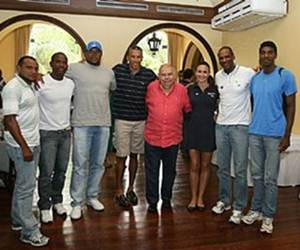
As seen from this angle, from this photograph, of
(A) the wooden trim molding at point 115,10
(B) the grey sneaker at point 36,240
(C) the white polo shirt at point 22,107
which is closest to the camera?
(C) the white polo shirt at point 22,107

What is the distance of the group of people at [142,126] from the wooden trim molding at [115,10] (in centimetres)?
320

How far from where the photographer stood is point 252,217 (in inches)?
126

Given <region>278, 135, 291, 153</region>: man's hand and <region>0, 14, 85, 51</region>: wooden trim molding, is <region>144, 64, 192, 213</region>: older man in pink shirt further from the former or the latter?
<region>0, 14, 85, 51</region>: wooden trim molding

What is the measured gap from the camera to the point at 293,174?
177 inches

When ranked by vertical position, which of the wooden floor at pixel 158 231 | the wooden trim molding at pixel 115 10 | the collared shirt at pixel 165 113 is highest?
the wooden trim molding at pixel 115 10

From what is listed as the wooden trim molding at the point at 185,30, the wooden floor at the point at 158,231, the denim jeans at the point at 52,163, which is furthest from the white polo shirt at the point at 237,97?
the wooden trim molding at the point at 185,30

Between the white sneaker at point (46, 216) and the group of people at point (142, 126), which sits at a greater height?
the group of people at point (142, 126)

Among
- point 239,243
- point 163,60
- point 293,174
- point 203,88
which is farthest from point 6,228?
point 163,60

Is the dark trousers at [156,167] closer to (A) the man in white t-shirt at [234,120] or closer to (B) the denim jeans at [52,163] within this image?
(A) the man in white t-shirt at [234,120]

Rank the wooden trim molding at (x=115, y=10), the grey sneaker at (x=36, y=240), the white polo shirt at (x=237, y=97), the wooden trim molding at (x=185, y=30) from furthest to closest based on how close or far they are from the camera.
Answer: the wooden trim molding at (x=185, y=30) → the wooden trim molding at (x=115, y=10) → the white polo shirt at (x=237, y=97) → the grey sneaker at (x=36, y=240)

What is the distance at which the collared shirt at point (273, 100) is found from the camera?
2.87 m

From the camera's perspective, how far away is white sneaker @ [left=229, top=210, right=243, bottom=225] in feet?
10.5

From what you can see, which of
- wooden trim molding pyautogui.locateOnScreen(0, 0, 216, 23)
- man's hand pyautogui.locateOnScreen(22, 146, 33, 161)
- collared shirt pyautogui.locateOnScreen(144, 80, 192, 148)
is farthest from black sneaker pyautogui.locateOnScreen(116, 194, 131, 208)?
wooden trim molding pyautogui.locateOnScreen(0, 0, 216, 23)

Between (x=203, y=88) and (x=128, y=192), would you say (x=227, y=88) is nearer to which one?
(x=203, y=88)
